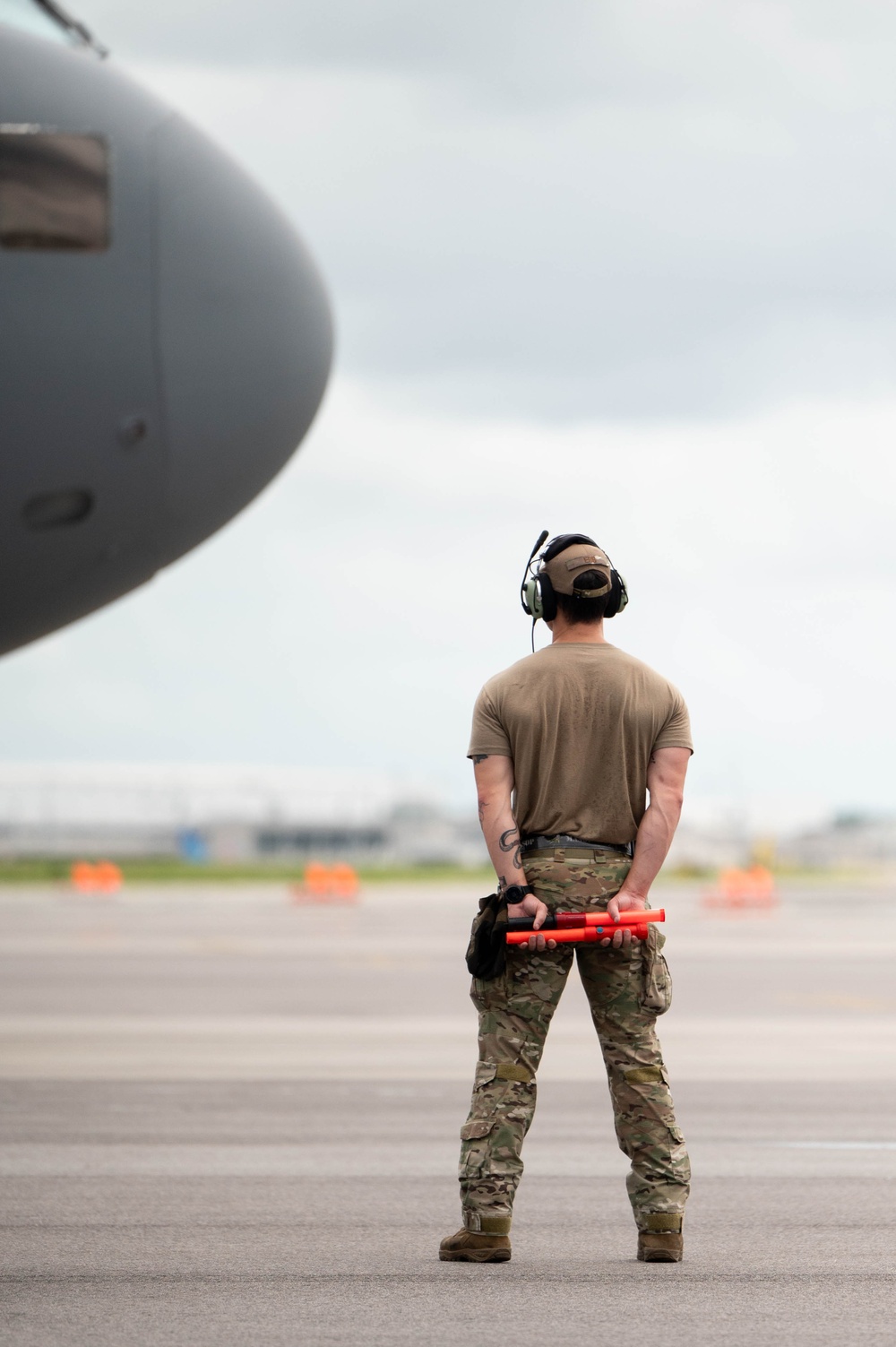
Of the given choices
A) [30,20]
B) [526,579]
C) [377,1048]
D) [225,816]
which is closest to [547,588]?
[526,579]

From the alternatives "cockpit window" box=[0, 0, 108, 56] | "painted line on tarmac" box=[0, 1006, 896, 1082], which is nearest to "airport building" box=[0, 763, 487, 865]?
"painted line on tarmac" box=[0, 1006, 896, 1082]

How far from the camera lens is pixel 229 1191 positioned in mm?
6719

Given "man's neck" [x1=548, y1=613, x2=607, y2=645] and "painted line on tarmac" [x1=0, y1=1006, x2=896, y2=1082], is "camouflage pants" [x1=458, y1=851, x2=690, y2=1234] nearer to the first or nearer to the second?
"man's neck" [x1=548, y1=613, x2=607, y2=645]

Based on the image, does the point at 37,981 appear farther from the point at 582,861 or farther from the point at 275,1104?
the point at 582,861

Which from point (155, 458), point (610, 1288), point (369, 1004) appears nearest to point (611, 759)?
point (610, 1288)

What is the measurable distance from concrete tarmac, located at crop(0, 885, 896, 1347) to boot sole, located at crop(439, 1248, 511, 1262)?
34mm

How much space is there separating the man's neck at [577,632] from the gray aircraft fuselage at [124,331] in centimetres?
142

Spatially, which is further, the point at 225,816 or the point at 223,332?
the point at 225,816

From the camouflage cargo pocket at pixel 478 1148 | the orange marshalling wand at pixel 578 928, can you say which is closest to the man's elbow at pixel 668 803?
the orange marshalling wand at pixel 578 928

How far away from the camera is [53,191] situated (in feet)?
18.8

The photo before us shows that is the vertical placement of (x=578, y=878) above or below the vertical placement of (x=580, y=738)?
below

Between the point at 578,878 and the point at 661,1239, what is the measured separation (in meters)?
1.14

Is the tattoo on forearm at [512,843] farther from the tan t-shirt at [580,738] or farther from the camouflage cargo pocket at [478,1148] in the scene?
the camouflage cargo pocket at [478,1148]

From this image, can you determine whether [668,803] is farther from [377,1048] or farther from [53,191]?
[377,1048]
